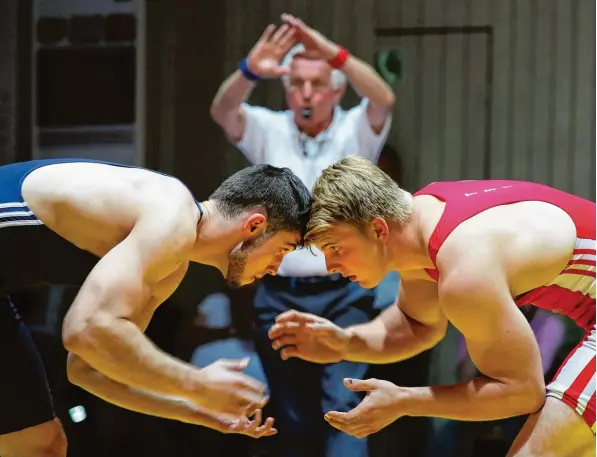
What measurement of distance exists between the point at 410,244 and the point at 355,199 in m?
0.17

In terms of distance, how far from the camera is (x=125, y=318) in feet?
5.79

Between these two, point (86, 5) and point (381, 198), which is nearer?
point (381, 198)

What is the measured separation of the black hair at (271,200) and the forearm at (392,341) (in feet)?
1.17

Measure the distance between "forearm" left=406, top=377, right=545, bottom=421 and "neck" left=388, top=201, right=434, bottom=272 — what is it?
31 cm

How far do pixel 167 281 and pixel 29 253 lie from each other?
341 mm

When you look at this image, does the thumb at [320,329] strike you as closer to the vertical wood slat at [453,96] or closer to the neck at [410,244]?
the neck at [410,244]

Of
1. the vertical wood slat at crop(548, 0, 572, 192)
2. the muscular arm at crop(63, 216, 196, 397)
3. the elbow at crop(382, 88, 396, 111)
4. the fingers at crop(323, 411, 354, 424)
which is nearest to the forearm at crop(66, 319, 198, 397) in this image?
the muscular arm at crop(63, 216, 196, 397)

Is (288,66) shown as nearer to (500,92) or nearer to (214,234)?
(500,92)

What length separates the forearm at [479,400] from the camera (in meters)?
1.70

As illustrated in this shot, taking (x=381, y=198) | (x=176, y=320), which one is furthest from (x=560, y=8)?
(x=176, y=320)

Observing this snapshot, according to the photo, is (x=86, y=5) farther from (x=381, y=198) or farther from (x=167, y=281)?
(x=381, y=198)

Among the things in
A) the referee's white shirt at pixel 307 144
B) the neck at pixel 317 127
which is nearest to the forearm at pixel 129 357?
the referee's white shirt at pixel 307 144

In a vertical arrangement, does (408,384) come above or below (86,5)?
below

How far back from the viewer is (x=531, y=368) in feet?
5.55
